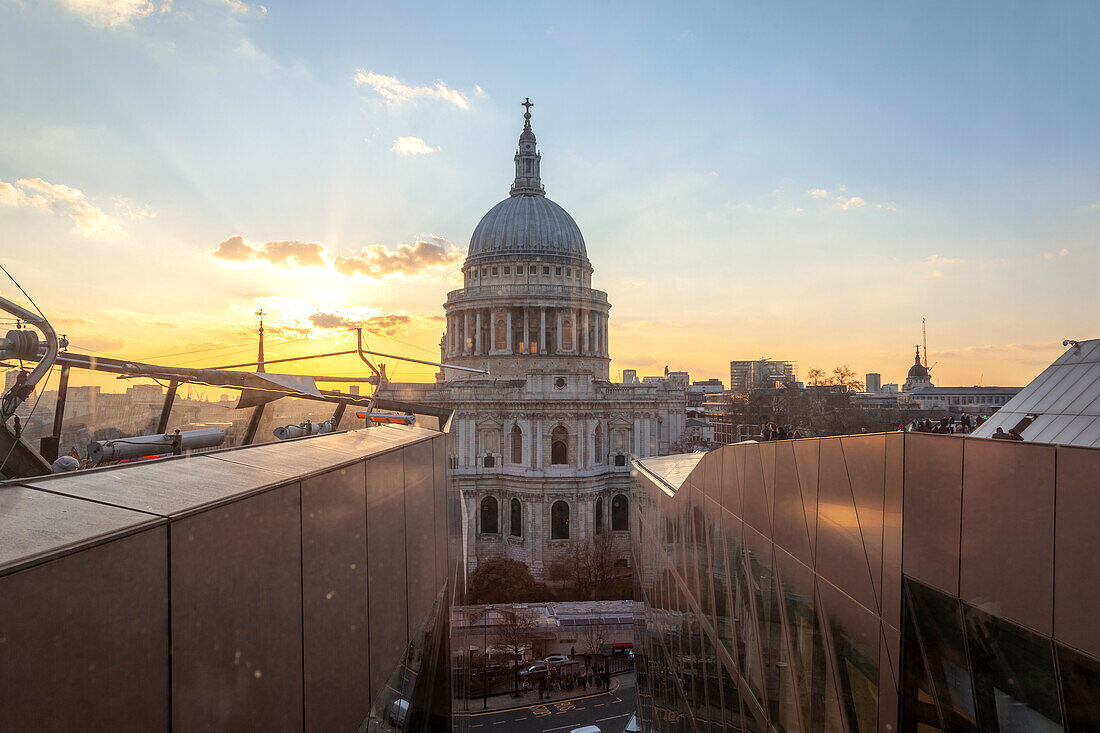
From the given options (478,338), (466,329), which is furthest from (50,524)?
(466,329)

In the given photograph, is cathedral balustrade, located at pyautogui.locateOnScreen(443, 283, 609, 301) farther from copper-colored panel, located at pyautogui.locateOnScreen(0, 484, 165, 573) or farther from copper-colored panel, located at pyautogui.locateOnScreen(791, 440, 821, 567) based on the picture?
copper-colored panel, located at pyautogui.locateOnScreen(0, 484, 165, 573)

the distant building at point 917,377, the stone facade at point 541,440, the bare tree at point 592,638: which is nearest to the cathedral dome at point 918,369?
the distant building at point 917,377

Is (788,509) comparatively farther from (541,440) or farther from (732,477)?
(541,440)

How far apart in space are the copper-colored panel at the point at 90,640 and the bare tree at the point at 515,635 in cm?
3571

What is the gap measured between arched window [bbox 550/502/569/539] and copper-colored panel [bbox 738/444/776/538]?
51353mm

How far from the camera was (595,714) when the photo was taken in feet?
106

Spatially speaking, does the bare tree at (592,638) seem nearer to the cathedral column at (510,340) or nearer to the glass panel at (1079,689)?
the glass panel at (1079,689)

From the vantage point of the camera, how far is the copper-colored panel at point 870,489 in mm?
6391

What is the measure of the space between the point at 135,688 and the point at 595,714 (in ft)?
107

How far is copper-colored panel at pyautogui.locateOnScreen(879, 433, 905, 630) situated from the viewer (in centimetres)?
603

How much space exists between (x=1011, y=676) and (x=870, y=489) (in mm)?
2024

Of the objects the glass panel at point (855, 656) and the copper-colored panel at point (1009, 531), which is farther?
the glass panel at point (855, 656)

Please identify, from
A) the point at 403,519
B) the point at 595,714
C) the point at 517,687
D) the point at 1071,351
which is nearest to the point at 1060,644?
the point at 403,519

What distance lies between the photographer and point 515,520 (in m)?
61.7
